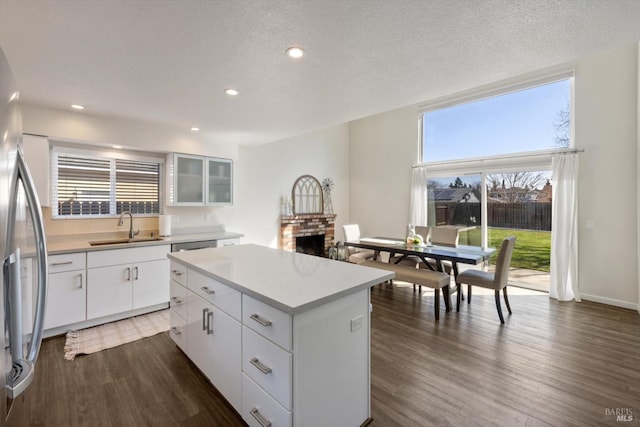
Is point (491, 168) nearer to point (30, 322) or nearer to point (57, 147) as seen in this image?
point (30, 322)

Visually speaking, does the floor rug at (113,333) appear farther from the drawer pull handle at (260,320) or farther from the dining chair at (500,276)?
the dining chair at (500,276)

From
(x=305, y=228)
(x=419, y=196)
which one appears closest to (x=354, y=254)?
(x=305, y=228)

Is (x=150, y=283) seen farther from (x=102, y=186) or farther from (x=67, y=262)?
(x=102, y=186)

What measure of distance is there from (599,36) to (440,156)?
12.0 feet

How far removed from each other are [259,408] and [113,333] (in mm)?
2249

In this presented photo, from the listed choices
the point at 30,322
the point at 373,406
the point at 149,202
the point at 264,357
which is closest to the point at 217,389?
the point at 264,357

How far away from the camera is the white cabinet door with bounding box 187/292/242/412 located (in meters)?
1.69

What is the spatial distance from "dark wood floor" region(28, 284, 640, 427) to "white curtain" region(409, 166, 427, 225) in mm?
2548

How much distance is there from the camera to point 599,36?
1.72 meters

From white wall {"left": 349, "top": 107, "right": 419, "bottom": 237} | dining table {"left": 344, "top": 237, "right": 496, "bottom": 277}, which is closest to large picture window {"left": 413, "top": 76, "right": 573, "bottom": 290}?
white wall {"left": 349, "top": 107, "right": 419, "bottom": 237}

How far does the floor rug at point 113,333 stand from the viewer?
2599 mm
